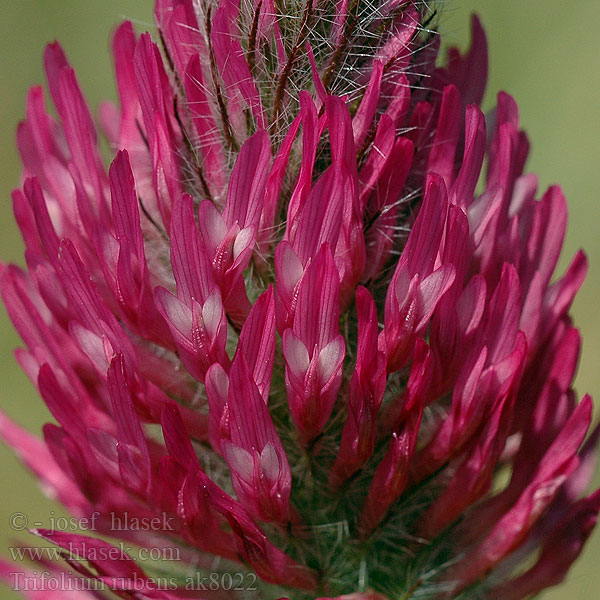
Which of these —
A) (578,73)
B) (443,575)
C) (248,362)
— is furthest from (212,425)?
(578,73)

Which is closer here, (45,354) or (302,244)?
(302,244)

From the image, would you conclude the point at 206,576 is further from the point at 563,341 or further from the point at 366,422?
the point at 563,341

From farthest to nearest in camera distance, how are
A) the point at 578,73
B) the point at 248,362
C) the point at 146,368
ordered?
1. the point at 578,73
2. the point at 146,368
3. the point at 248,362

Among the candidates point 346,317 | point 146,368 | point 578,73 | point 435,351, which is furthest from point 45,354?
point 578,73

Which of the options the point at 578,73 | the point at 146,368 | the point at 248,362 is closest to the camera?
the point at 248,362

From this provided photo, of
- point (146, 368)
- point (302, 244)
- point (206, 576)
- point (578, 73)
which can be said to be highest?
point (578, 73)

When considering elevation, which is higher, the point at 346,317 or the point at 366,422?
the point at 346,317

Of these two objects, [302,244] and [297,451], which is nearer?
[302,244]

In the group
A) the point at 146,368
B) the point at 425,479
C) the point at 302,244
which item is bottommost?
the point at 425,479

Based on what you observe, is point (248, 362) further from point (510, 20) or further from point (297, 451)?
point (510, 20)
